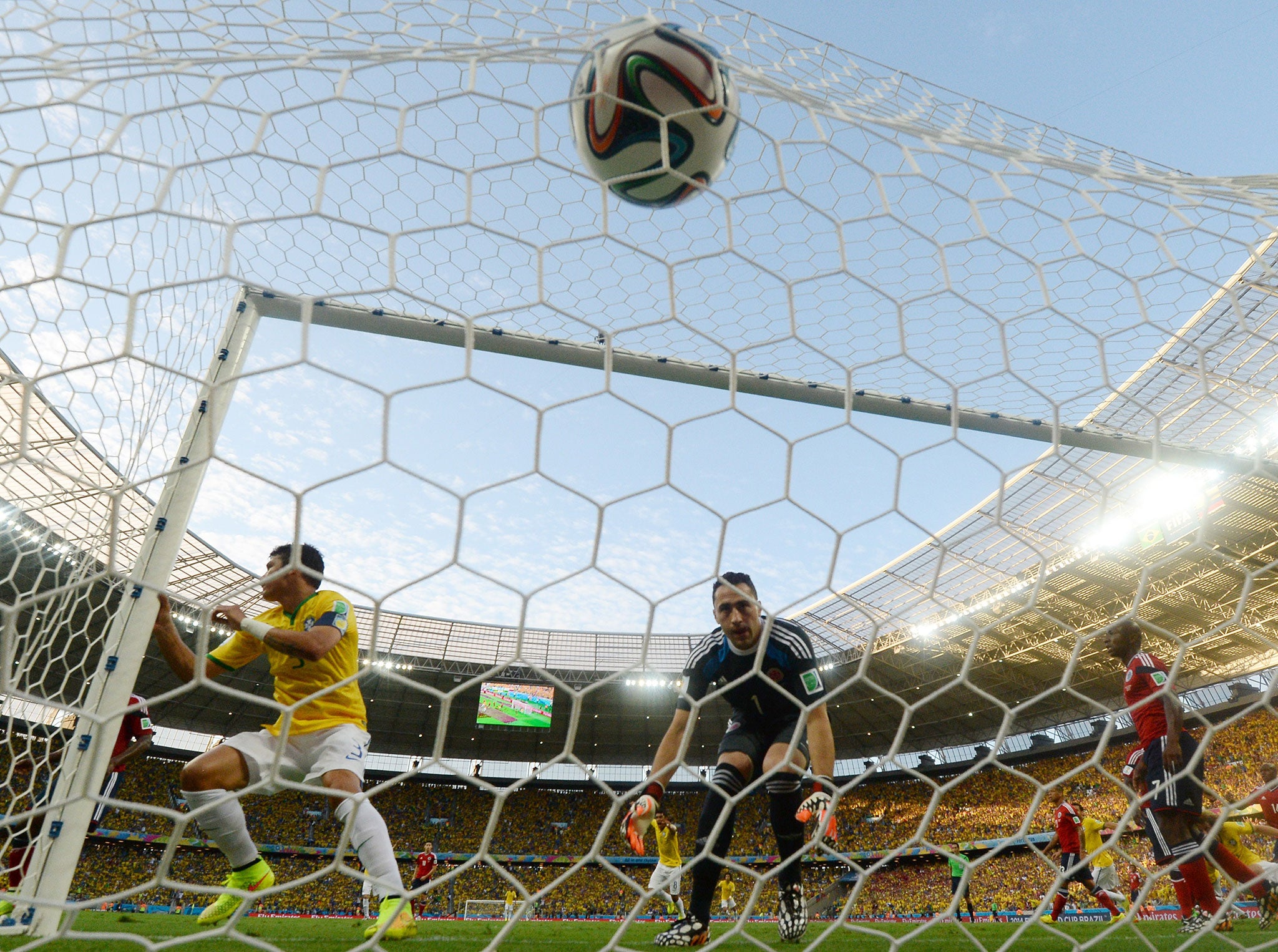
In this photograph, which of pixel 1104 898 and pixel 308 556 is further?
pixel 1104 898

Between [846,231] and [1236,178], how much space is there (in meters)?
2.28

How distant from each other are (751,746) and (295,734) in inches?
60.6

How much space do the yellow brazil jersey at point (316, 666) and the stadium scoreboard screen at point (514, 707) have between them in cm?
2115

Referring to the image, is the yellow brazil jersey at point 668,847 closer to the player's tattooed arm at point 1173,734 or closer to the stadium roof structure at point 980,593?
the stadium roof structure at point 980,593

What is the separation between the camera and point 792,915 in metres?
2.54

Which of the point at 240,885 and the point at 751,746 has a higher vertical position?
the point at 751,746

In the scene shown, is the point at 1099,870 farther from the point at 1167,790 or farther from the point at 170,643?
the point at 170,643

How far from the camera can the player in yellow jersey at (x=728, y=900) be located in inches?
607

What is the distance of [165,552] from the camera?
264cm

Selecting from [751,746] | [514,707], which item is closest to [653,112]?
[751,746]

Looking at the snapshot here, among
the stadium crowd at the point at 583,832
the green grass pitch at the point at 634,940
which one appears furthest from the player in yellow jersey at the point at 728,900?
the green grass pitch at the point at 634,940

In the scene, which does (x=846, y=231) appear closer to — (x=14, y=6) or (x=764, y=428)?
(x=764, y=428)

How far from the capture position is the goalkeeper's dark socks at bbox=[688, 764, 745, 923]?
233 centimetres

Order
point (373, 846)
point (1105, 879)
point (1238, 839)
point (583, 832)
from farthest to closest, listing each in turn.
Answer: point (583, 832)
point (1105, 879)
point (1238, 839)
point (373, 846)
